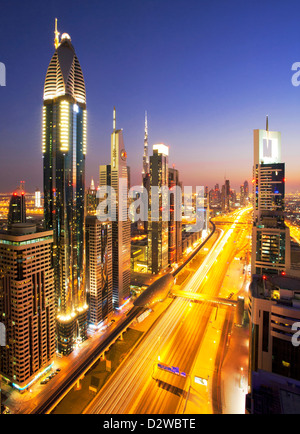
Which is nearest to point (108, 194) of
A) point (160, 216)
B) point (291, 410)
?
point (160, 216)

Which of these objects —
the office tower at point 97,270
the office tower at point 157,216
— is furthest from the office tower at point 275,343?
the office tower at point 157,216

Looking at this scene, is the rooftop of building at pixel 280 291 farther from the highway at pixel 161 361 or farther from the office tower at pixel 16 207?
the office tower at pixel 16 207

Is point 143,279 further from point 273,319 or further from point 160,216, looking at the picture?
point 273,319

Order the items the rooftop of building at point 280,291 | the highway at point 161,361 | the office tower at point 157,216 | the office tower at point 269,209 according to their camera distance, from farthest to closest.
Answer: the office tower at point 157,216
the office tower at point 269,209
the highway at point 161,361
the rooftop of building at point 280,291

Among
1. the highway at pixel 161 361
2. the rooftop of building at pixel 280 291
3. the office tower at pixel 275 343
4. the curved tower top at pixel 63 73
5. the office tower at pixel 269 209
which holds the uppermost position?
the curved tower top at pixel 63 73

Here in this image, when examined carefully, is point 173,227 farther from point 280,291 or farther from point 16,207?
point 280,291

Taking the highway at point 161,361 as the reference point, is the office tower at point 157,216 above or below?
above

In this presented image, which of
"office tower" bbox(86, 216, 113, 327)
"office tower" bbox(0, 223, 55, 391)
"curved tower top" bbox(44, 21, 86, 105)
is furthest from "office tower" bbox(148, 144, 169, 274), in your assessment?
"office tower" bbox(0, 223, 55, 391)
